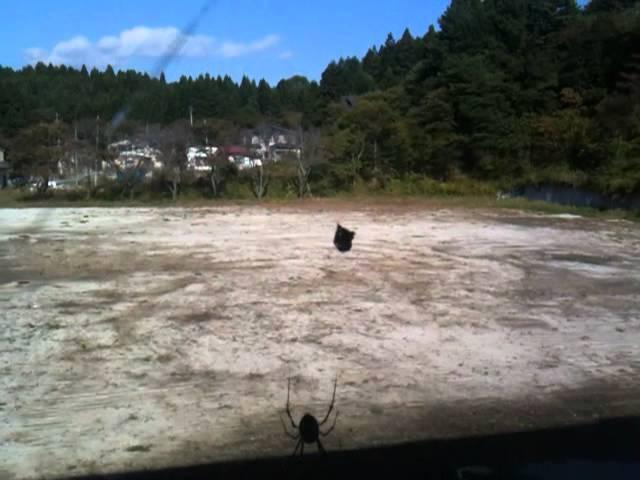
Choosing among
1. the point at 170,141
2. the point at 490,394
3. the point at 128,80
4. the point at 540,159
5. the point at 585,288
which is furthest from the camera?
the point at 540,159

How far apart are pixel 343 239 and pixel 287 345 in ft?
28.0

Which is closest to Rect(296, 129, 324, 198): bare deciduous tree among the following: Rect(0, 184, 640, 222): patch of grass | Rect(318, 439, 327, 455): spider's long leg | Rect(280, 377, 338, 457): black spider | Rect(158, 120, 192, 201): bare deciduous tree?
Rect(0, 184, 640, 222): patch of grass

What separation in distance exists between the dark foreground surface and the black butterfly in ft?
30.7

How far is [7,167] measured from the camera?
37781 mm

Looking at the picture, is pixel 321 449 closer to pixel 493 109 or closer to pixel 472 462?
pixel 472 462

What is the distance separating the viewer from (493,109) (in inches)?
1422

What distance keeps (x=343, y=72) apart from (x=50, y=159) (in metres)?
23.8

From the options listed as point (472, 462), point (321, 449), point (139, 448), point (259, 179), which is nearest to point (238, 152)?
point (259, 179)

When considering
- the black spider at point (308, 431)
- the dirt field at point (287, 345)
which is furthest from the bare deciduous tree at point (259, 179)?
the black spider at point (308, 431)

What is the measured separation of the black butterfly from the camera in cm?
1382

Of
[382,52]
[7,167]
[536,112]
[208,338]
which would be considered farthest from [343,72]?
[208,338]

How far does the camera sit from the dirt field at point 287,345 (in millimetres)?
4359

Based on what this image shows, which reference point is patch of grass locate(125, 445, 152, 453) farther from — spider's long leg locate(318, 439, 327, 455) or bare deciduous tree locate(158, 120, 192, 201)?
bare deciduous tree locate(158, 120, 192, 201)

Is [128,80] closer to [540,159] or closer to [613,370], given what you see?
[613,370]
